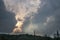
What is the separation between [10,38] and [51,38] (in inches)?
1532

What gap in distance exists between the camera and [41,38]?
19200cm

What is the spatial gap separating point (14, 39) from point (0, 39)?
25.5 meters

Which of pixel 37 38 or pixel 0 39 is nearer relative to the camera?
pixel 0 39

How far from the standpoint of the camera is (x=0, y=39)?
155375 mm

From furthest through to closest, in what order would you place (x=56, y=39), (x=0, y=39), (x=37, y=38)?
(x=37, y=38) → (x=56, y=39) → (x=0, y=39)

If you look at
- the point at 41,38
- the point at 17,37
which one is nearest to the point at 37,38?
the point at 41,38

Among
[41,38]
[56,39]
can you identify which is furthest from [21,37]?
[56,39]

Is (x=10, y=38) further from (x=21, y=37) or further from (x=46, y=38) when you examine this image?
(x=46, y=38)

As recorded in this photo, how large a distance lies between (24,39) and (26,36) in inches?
495

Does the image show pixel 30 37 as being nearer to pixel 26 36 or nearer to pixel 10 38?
pixel 26 36

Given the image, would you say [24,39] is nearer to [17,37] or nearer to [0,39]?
[17,37]

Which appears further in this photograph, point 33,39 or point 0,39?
point 33,39

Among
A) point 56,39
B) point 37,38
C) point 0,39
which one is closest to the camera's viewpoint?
point 0,39

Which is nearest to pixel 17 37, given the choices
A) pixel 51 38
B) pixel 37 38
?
pixel 37 38
